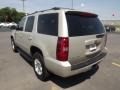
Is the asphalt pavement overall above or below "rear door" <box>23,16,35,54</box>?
below

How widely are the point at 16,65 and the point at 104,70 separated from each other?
3311mm

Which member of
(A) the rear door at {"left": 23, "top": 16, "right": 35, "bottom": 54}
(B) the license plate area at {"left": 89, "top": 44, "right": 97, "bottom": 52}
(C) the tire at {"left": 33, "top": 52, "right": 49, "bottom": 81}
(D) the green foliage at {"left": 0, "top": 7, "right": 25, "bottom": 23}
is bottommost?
(C) the tire at {"left": 33, "top": 52, "right": 49, "bottom": 81}

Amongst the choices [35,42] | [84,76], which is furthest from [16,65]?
[84,76]

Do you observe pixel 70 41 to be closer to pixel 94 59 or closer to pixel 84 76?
pixel 94 59

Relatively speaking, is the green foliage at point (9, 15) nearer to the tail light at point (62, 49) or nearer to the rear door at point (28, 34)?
the rear door at point (28, 34)

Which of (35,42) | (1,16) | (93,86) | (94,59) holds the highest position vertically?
(1,16)

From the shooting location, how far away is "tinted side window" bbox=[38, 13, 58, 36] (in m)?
4.50

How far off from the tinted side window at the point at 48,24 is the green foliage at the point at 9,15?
258 feet

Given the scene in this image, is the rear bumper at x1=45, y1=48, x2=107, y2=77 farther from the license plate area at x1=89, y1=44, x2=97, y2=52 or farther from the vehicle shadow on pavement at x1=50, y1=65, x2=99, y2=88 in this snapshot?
the vehicle shadow on pavement at x1=50, y1=65, x2=99, y2=88

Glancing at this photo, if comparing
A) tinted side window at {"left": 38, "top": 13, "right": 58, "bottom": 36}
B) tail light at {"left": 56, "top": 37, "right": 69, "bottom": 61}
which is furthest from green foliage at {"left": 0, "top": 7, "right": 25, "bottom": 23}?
tail light at {"left": 56, "top": 37, "right": 69, "bottom": 61}

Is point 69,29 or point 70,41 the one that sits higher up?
point 69,29

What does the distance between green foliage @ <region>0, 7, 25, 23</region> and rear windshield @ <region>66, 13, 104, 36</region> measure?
258 ft

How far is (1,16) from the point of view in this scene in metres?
81.2

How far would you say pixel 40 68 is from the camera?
5.36 m
